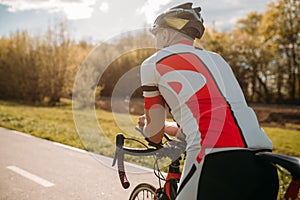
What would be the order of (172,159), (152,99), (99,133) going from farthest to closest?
1. (99,133)
2. (172,159)
3. (152,99)

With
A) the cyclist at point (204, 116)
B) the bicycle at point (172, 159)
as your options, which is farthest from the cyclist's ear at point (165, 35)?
the bicycle at point (172, 159)

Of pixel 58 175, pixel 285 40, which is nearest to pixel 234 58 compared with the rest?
pixel 285 40

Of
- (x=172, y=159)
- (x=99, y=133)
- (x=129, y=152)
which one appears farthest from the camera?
(x=99, y=133)

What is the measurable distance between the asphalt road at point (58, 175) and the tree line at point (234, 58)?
18441 millimetres

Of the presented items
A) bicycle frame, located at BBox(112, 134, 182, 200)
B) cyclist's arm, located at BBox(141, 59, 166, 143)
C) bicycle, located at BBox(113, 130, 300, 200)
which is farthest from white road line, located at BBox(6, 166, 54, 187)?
cyclist's arm, located at BBox(141, 59, 166, 143)

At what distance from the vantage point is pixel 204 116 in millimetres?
1660

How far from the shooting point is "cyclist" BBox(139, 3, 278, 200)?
1.59 meters

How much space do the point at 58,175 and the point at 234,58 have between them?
80.8 ft

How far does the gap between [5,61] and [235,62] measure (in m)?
23.4

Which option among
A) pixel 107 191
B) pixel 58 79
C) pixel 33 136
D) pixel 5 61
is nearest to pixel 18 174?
pixel 107 191

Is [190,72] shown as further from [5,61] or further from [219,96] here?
[5,61]

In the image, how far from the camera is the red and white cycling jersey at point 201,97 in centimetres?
164

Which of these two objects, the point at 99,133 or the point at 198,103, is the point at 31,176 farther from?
the point at 198,103

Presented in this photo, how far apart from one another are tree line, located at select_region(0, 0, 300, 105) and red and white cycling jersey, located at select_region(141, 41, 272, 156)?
73.1 feet
